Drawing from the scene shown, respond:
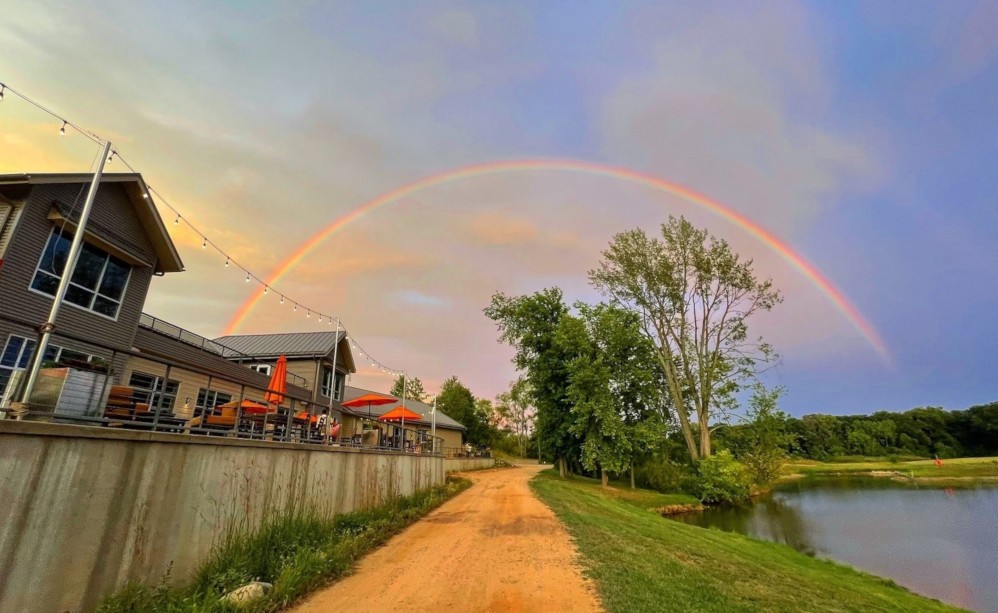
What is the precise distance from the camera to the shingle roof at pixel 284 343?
25.7 metres

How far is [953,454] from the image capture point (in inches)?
3236

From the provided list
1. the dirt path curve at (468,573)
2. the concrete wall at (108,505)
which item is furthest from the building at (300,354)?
the concrete wall at (108,505)

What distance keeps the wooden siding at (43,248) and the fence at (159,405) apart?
1280mm

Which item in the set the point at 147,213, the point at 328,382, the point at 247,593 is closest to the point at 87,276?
the point at 147,213

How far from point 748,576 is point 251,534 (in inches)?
357

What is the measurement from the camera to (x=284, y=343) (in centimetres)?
2709

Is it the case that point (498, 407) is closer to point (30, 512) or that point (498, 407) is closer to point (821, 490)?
point (821, 490)

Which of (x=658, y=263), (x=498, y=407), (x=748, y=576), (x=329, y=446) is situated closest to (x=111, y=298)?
(x=329, y=446)

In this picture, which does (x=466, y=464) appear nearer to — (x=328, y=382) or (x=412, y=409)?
(x=328, y=382)

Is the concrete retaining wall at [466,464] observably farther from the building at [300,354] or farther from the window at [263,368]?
the window at [263,368]

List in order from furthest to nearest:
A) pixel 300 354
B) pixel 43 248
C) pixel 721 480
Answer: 1. pixel 721 480
2. pixel 300 354
3. pixel 43 248

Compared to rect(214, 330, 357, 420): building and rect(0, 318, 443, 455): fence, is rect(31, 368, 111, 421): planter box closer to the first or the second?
rect(0, 318, 443, 455): fence

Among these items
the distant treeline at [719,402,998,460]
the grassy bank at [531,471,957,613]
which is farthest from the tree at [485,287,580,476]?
the distant treeline at [719,402,998,460]

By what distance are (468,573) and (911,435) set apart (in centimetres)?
11947
